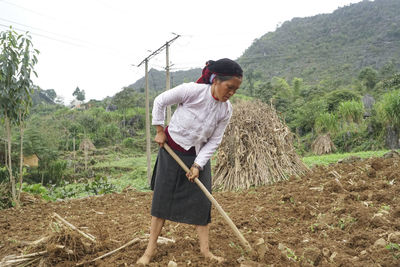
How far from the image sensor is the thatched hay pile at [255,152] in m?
5.96

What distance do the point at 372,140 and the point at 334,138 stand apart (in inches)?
77.2

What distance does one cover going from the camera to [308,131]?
16641 millimetres

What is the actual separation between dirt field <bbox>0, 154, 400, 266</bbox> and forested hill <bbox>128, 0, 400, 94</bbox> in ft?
102

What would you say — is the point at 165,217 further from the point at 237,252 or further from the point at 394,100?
the point at 394,100

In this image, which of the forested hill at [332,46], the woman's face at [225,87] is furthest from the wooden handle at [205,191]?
the forested hill at [332,46]

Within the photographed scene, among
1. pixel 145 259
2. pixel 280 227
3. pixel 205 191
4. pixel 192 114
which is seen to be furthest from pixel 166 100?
pixel 280 227

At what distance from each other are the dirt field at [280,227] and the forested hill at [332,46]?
34288mm

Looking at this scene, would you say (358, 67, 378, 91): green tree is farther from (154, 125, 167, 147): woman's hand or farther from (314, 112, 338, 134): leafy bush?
(154, 125, 167, 147): woman's hand

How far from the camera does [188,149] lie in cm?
228

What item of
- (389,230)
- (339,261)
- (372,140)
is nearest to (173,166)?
(339,261)

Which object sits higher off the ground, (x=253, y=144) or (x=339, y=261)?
(x=253, y=144)

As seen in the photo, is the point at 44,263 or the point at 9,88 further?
the point at 9,88

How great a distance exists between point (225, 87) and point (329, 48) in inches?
2235

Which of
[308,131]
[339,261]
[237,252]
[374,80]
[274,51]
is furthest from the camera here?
[274,51]
